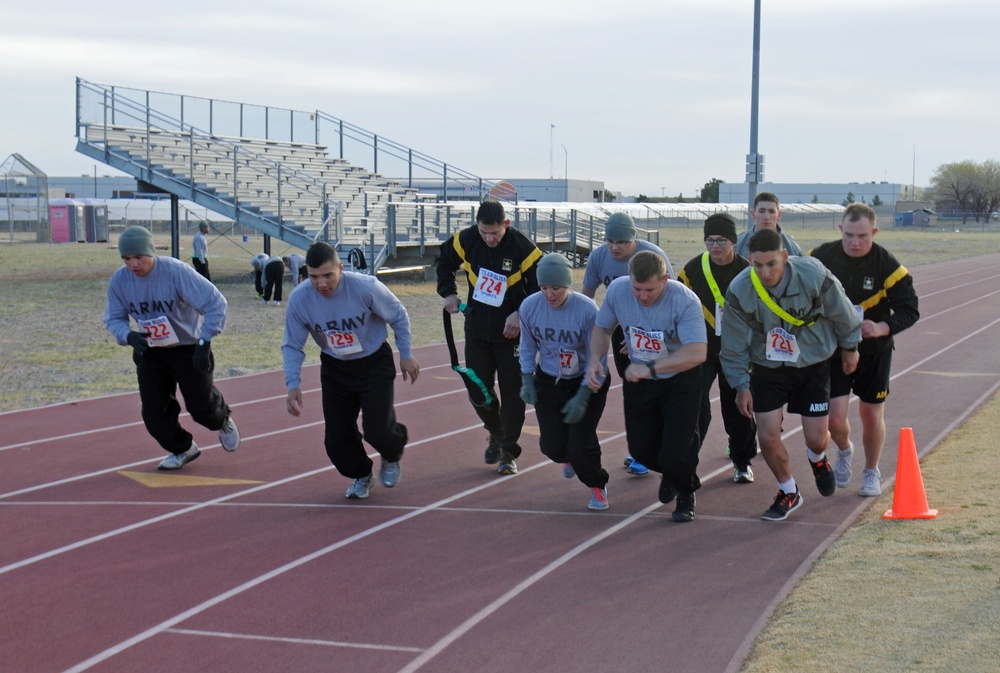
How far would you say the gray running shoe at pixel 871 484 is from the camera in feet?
25.5

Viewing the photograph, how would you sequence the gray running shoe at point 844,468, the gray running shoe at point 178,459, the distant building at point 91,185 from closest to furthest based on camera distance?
the gray running shoe at point 844,468 → the gray running shoe at point 178,459 → the distant building at point 91,185

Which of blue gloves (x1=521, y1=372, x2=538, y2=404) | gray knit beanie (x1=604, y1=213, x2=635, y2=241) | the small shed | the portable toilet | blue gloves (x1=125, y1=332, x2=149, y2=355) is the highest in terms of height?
the small shed

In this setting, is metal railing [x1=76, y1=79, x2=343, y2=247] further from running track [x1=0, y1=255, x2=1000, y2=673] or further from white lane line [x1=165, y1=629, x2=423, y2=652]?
white lane line [x1=165, y1=629, x2=423, y2=652]

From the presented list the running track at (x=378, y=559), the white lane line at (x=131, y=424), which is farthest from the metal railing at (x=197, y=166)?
the running track at (x=378, y=559)

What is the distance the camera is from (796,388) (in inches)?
278

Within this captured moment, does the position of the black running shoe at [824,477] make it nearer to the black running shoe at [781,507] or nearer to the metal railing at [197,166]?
the black running shoe at [781,507]

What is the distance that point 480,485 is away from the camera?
27.7 ft

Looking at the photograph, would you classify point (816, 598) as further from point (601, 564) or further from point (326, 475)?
point (326, 475)

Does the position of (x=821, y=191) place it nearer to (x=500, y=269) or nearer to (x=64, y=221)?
(x=64, y=221)

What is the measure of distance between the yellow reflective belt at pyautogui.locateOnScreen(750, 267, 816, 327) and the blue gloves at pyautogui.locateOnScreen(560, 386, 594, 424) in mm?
1189

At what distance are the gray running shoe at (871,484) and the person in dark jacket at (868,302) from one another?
357 mm

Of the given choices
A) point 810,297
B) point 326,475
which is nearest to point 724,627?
point 810,297

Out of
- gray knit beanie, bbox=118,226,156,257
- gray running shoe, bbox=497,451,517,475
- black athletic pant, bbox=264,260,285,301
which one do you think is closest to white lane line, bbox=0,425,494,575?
gray running shoe, bbox=497,451,517,475

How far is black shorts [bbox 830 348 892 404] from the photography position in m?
7.44
